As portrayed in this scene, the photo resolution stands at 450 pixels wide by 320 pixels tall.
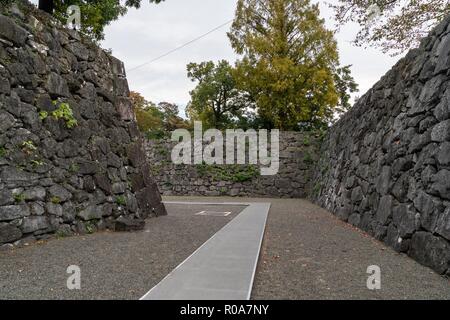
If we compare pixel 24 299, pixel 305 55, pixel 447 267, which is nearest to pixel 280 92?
pixel 305 55

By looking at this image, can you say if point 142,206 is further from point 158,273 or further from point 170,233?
point 158,273

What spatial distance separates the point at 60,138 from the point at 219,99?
16.3 meters

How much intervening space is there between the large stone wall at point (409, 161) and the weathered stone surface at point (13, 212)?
4669 mm

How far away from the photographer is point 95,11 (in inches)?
369

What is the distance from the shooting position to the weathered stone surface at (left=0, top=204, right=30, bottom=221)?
3930 millimetres

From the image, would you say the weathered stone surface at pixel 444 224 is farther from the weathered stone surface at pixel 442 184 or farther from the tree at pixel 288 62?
the tree at pixel 288 62

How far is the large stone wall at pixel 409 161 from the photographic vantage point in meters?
3.48

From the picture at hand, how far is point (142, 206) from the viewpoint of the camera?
6.80 m

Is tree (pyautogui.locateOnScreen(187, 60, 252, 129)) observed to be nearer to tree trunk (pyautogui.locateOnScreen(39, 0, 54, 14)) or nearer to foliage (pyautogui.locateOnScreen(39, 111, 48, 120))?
tree trunk (pyautogui.locateOnScreen(39, 0, 54, 14))

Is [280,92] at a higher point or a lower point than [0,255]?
higher

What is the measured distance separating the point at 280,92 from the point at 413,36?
8.74 metres

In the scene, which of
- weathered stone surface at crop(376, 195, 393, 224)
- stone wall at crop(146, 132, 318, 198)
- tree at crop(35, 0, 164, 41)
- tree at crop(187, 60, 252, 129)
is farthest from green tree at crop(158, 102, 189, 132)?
weathered stone surface at crop(376, 195, 393, 224)

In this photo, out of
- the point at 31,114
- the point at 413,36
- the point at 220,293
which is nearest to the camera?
the point at 220,293
